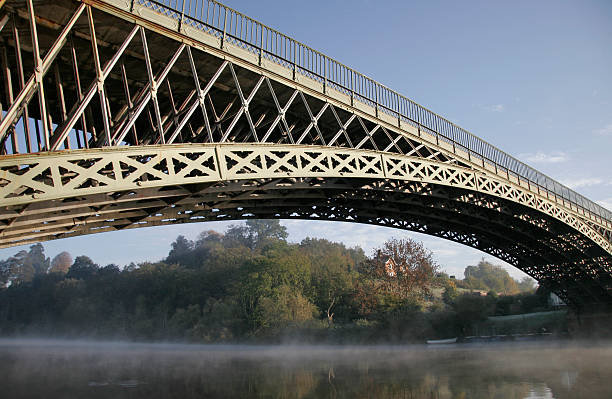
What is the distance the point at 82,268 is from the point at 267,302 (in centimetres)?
7187

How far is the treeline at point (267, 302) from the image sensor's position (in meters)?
42.0

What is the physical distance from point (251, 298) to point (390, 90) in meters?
37.0

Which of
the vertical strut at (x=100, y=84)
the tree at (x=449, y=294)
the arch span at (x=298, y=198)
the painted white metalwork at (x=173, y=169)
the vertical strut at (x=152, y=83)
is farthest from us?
the tree at (x=449, y=294)

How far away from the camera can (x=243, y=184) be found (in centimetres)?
1552

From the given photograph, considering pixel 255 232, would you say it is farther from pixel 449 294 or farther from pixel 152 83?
pixel 152 83

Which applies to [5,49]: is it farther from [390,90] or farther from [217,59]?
[390,90]

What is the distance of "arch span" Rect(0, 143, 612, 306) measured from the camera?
951 cm

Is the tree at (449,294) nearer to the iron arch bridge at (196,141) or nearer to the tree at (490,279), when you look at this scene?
the iron arch bridge at (196,141)

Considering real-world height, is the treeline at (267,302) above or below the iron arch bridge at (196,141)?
below

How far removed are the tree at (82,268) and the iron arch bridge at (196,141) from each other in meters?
86.3

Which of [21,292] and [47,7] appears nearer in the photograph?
[47,7]

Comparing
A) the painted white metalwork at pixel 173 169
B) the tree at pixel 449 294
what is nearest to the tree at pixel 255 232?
the tree at pixel 449 294

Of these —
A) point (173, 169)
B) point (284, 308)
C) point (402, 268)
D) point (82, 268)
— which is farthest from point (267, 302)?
point (82, 268)

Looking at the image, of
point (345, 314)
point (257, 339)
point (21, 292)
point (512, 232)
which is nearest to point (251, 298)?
point (257, 339)
